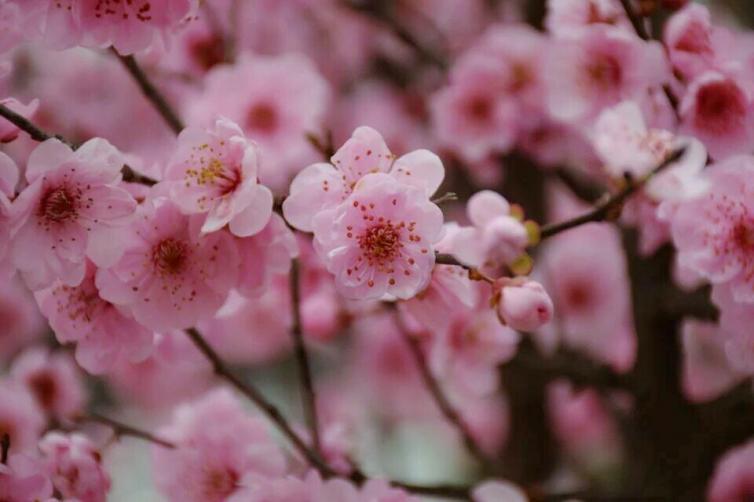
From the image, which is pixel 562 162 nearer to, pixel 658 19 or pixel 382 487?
pixel 658 19

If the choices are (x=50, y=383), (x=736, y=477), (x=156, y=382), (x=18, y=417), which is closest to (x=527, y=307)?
(x=736, y=477)

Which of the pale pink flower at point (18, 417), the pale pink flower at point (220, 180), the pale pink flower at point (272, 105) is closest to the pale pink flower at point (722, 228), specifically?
the pale pink flower at point (220, 180)

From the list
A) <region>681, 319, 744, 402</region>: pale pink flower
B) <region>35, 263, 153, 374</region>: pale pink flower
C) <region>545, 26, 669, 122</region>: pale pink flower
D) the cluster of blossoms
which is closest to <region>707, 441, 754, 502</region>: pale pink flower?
the cluster of blossoms

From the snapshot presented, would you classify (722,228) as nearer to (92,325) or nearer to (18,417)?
(92,325)

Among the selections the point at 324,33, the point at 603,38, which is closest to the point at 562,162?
the point at 603,38

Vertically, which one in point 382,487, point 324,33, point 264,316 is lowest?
point 264,316

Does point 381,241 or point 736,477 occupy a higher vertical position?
point 381,241

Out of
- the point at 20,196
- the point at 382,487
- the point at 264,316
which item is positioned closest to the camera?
the point at 20,196
